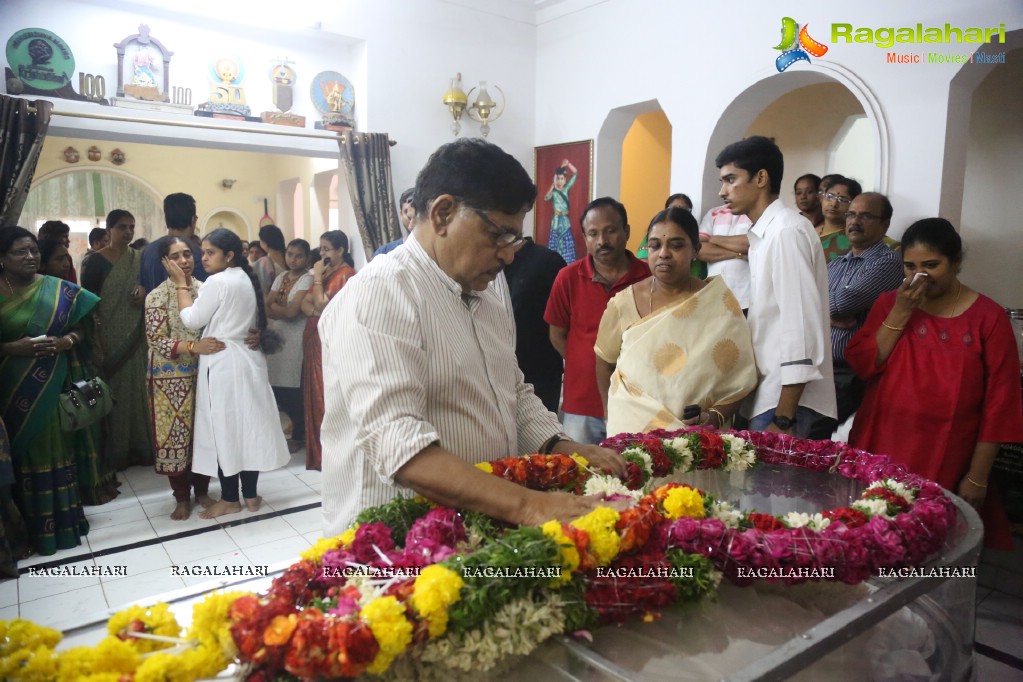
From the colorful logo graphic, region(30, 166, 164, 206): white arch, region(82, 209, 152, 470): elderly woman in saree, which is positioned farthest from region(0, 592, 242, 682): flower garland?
region(30, 166, 164, 206): white arch

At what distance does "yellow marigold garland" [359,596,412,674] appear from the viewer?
988 millimetres

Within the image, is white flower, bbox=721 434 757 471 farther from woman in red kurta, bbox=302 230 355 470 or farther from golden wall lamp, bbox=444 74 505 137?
golden wall lamp, bbox=444 74 505 137

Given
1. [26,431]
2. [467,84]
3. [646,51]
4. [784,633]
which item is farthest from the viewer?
[467,84]

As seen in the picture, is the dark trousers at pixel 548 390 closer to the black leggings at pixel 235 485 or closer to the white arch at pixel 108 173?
the black leggings at pixel 235 485

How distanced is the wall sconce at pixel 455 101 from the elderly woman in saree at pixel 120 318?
281cm

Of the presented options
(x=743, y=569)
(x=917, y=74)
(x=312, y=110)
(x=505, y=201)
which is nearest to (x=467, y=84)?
(x=312, y=110)

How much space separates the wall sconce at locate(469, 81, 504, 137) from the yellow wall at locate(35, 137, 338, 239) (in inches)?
72.8

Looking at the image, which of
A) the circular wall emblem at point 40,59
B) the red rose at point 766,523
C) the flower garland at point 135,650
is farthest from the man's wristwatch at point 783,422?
the circular wall emblem at point 40,59

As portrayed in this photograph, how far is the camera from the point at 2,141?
428cm

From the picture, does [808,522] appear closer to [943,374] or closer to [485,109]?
[943,374]

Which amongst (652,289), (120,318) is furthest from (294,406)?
(652,289)

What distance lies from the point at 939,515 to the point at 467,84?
19.3 ft

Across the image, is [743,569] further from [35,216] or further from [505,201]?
[35,216]

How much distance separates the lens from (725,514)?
1490 mm
